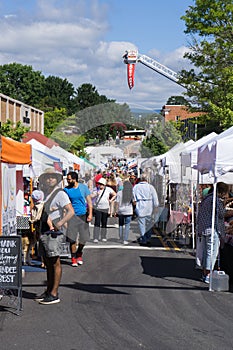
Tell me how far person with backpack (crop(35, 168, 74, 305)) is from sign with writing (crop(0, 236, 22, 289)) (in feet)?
1.49

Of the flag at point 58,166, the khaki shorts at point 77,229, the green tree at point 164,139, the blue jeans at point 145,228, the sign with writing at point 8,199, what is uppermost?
the green tree at point 164,139

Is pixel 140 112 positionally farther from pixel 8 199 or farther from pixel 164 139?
pixel 164 139

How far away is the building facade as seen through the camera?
46.3m

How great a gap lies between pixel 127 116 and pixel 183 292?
5836 millimetres

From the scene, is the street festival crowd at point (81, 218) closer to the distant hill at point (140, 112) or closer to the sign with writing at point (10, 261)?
the sign with writing at point (10, 261)

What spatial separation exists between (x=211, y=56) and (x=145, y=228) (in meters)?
12.2

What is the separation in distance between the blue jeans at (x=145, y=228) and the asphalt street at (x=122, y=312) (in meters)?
2.98

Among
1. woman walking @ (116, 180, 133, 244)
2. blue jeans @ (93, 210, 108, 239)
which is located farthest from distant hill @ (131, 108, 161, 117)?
blue jeans @ (93, 210, 108, 239)

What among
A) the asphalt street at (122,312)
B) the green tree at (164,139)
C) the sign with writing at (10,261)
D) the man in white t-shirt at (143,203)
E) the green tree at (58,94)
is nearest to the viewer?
the asphalt street at (122,312)

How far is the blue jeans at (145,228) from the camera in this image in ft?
45.9

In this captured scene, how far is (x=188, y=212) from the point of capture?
1470 centimetres

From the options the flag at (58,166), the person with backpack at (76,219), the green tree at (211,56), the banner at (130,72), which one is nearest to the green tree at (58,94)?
the banner at (130,72)

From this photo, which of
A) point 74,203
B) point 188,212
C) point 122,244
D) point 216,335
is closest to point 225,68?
point 188,212

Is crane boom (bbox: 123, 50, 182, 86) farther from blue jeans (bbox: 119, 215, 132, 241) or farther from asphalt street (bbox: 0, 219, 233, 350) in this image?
asphalt street (bbox: 0, 219, 233, 350)
